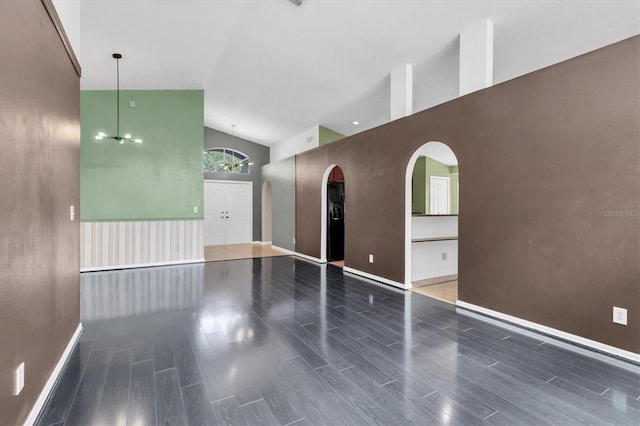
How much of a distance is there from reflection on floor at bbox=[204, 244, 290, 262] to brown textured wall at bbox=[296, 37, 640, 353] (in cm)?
486

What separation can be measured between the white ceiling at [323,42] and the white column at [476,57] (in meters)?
0.15

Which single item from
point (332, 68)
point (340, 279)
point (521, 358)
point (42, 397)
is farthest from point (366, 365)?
point (332, 68)

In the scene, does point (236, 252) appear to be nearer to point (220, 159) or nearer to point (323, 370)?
point (220, 159)

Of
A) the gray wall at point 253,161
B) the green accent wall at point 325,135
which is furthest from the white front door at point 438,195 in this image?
the gray wall at point 253,161

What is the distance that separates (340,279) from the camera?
507 cm

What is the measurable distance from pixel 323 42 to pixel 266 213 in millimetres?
6522

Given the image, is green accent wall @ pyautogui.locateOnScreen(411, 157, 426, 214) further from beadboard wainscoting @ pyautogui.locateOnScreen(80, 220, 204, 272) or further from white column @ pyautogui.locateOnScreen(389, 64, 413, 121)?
beadboard wainscoting @ pyautogui.locateOnScreen(80, 220, 204, 272)

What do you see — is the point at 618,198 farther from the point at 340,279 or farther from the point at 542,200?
the point at 340,279

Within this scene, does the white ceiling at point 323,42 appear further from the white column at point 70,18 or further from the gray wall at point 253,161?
the gray wall at point 253,161

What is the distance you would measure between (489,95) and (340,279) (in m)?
3.33

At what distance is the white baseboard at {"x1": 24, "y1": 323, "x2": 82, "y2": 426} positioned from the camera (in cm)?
164

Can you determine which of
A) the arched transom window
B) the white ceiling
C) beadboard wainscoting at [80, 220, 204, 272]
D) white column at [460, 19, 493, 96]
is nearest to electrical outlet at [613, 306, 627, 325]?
white column at [460, 19, 493, 96]

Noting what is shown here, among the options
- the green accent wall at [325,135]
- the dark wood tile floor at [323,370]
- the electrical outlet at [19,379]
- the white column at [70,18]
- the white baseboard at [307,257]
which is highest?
the green accent wall at [325,135]

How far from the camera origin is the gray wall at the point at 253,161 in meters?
9.24
